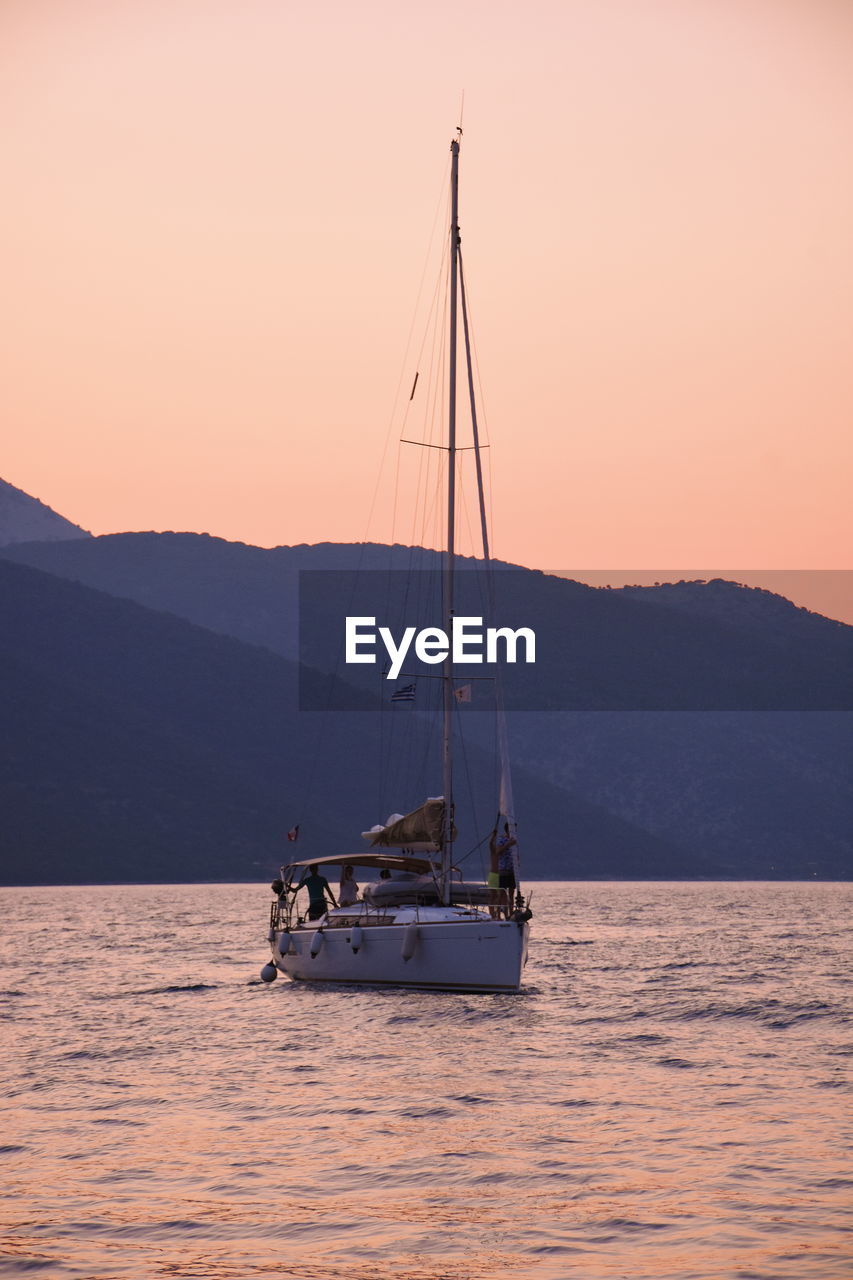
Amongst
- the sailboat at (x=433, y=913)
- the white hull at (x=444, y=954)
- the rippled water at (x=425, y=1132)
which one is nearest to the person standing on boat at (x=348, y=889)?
the sailboat at (x=433, y=913)

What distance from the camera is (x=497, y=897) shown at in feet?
138

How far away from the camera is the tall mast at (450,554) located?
42.7 meters

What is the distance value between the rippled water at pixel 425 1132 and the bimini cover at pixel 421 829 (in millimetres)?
4011

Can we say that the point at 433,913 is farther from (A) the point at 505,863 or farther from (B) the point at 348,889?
(B) the point at 348,889

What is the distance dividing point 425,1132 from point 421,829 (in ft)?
66.0

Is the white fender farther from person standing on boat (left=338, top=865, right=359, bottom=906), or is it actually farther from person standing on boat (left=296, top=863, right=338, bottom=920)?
person standing on boat (left=338, top=865, right=359, bottom=906)

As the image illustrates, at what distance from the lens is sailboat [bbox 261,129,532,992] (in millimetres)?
40781

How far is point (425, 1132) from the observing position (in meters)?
23.9

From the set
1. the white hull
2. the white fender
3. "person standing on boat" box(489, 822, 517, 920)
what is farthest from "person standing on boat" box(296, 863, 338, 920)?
"person standing on boat" box(489, 822, 517, 920)

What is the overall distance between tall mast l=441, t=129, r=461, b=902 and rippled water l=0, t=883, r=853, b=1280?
4316mm

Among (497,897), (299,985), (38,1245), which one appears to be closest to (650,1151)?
(38,1245)

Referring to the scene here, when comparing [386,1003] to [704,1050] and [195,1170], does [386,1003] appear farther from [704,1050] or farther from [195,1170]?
[195,1170]

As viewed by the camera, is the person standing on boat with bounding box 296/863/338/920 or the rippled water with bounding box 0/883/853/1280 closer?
the rippled water with bounding box 0/883/853/1280

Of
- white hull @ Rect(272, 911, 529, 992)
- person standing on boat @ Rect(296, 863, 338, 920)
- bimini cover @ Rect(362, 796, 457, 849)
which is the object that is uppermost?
bimini cover @ Rect(362, 796, 457, 849)
